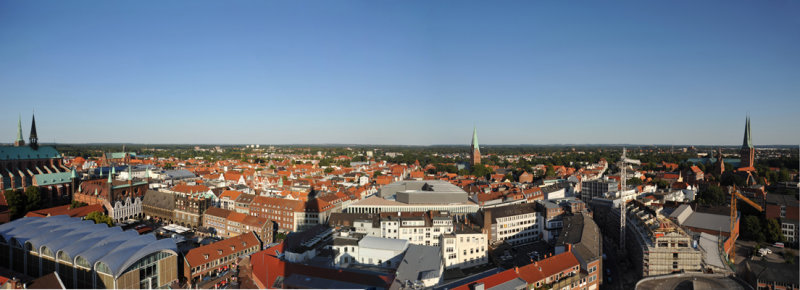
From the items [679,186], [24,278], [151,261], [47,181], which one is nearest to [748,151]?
[679,186]

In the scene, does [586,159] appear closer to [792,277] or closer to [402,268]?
[792,277]

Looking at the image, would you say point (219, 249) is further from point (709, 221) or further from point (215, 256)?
point (709, 221)

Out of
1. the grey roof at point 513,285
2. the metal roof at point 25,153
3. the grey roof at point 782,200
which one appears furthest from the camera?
the metal roof at point 25,153

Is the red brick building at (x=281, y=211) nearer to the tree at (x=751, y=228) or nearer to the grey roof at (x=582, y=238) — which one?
the grey roof at (x=582, y=238)

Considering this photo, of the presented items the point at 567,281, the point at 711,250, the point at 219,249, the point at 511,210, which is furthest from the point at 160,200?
the point at 711,250

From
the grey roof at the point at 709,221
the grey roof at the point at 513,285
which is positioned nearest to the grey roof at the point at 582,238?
the grey roof at the point at 513,285

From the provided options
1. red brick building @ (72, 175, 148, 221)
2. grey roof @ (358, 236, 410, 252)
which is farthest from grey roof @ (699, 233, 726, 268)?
red brick building @ (72, 175, 148, 221)

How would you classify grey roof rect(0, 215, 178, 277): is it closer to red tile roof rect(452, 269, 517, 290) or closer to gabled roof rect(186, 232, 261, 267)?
gabled roof rect(186, 232, 261, 267)
